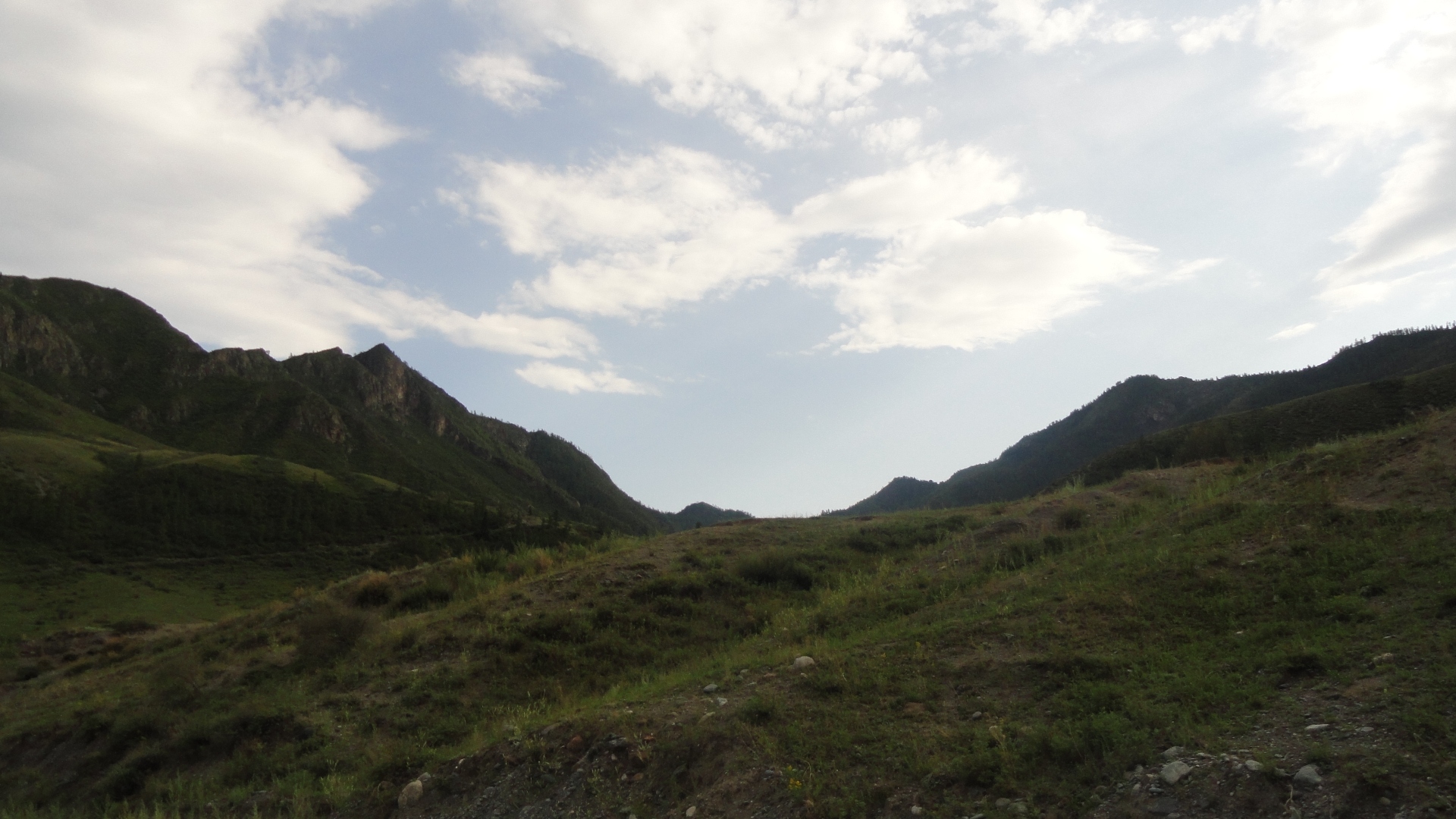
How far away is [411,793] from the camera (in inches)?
305

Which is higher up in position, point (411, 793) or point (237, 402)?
point (237, 402)

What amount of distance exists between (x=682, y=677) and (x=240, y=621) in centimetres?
1772

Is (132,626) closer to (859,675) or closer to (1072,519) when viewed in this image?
(859,675)

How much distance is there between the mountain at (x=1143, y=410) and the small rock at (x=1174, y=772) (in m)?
59.7

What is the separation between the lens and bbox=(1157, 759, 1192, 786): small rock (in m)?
4.80

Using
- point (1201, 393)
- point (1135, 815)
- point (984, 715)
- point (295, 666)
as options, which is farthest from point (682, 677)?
point (1201, 393)

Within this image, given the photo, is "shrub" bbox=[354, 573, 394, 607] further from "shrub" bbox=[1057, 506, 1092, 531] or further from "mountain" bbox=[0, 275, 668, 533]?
"mountain" bbox=[0, 275, 668, 533]

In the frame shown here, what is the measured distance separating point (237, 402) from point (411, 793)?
15421 cm

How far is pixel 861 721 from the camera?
688 centimetres

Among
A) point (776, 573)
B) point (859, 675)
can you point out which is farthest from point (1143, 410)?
point (859, 675)

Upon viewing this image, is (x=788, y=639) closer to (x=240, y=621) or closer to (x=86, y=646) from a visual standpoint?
(x=240, y=621)

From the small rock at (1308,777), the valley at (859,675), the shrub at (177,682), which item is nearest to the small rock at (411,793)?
the valley at (859,675)

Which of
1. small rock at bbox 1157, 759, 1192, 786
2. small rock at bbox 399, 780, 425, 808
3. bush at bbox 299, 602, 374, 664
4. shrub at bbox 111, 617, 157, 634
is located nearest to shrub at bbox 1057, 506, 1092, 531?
small rock at bbox 1157, 759, 1192, 786

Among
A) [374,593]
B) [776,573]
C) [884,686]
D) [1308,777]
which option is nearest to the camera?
[1308,777]
